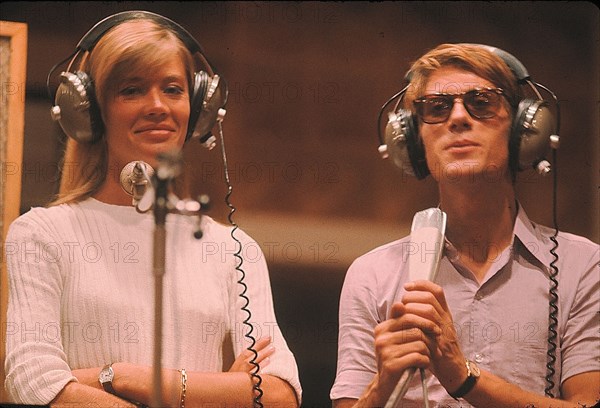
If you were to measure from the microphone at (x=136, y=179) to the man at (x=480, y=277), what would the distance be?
0.57 meters

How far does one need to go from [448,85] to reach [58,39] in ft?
3.33

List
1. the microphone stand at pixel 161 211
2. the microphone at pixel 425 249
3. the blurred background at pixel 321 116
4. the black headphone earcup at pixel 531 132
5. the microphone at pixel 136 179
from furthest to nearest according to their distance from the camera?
the blurred background at pixel 321 116 < the black headphone earcup at pixel 531 132 < the microphone at pixel 136 179 < the microphone at pixel 425 249 < the microphone stand at pixel 161 211

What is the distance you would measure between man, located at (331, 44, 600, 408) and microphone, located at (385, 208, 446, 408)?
0.28ft

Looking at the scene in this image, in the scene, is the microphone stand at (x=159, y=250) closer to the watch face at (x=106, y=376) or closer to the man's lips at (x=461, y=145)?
the watch face at (x=106, y=376)

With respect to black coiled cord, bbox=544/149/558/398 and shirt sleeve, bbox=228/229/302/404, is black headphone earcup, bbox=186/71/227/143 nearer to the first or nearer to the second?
shirt sleeve, bbox=228/229/302/404

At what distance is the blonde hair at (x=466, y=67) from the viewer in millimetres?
2316

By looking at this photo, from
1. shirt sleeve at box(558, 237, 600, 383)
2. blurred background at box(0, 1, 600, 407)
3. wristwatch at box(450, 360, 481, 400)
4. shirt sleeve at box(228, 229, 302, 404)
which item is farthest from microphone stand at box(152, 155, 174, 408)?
shirt sleeve at box(558, 237, 600, 383)

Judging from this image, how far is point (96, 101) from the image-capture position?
229cm

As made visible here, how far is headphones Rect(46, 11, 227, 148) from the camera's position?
2.26 meters

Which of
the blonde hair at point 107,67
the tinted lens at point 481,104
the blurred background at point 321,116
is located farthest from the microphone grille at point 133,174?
the tinted lens at point 481,104

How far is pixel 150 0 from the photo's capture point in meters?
2.50

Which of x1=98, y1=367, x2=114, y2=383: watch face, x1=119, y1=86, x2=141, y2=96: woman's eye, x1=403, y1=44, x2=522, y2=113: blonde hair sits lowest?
x1=98, y1=367, x2=114, y2=383: watch face

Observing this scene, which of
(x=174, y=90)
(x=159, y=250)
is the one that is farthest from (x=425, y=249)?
(x=174, y=90)

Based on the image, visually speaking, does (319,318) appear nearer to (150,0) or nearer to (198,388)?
(198,388)
